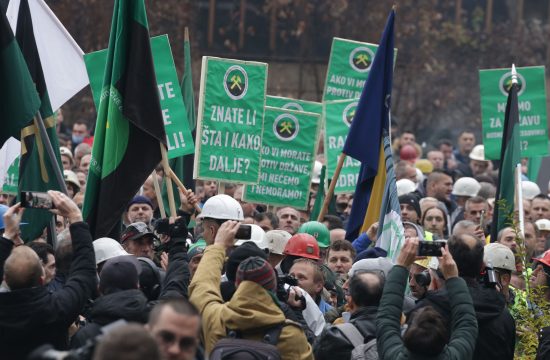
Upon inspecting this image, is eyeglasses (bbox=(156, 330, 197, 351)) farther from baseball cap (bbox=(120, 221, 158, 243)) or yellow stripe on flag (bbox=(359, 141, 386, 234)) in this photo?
yellow stripe on flag (bbox=(359, 141, 386, 234))

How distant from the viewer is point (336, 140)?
16.3 meters

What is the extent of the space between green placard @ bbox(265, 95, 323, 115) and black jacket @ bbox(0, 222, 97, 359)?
8134mm

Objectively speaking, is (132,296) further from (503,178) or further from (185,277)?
(503,178)

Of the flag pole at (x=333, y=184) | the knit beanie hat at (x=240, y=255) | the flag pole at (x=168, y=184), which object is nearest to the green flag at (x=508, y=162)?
the flag pole at (x=333, y=184)

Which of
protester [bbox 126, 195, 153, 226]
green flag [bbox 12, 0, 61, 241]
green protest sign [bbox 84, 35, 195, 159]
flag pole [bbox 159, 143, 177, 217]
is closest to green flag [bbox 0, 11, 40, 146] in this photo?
green flag [bbox 12, 0, 61, 241]

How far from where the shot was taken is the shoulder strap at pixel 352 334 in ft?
26.7

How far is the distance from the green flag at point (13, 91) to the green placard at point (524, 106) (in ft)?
22.5

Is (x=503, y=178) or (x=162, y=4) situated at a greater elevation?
(x=162, y=4)

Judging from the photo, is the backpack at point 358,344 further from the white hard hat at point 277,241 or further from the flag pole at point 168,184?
the white hard hat at point 277,241

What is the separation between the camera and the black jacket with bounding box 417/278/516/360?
27.5 feet

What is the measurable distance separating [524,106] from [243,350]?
30.3 feet

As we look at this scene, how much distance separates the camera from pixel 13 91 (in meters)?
10.1

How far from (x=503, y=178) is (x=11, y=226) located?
5360 mm

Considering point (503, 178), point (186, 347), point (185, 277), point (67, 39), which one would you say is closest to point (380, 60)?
point (503, 178)
